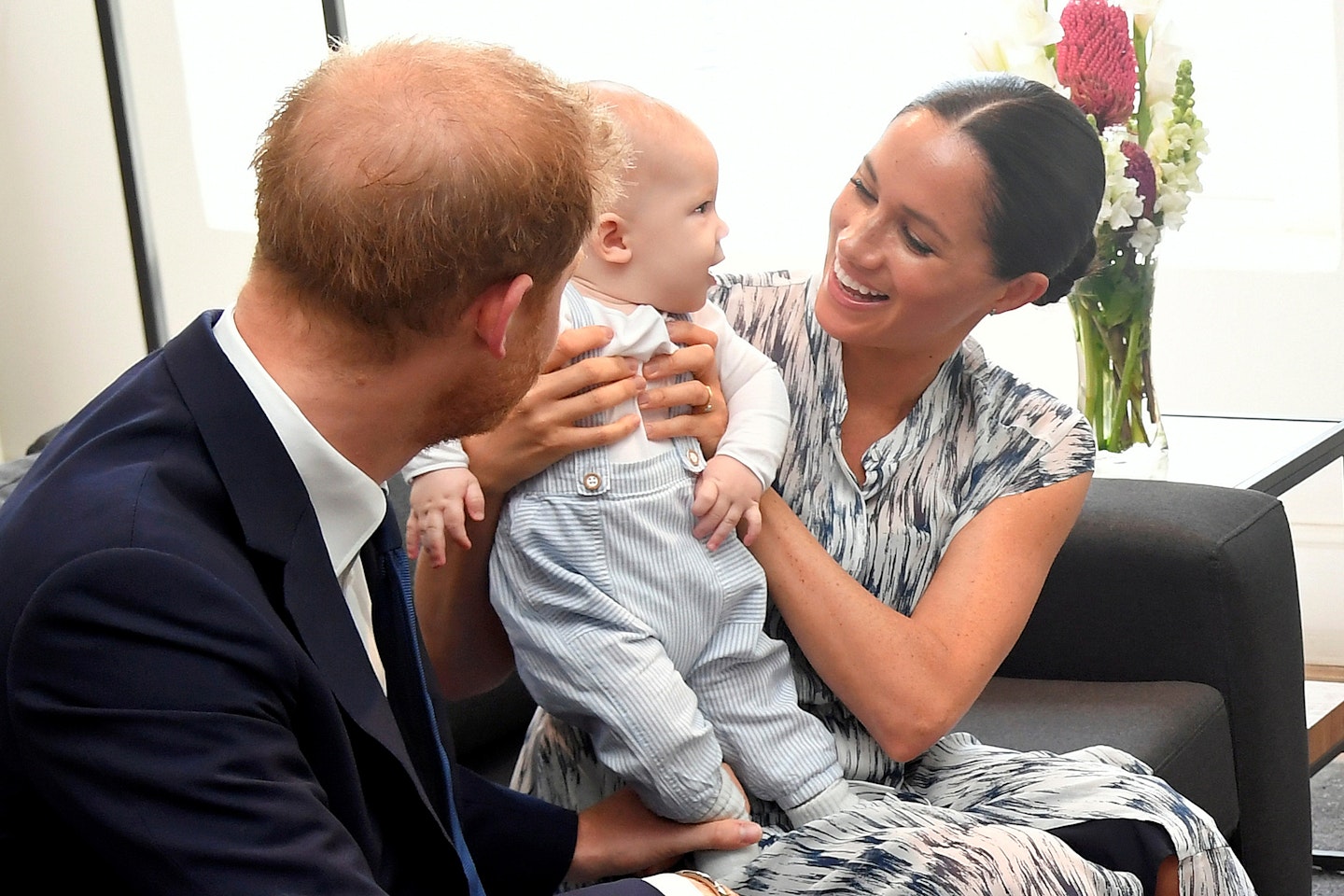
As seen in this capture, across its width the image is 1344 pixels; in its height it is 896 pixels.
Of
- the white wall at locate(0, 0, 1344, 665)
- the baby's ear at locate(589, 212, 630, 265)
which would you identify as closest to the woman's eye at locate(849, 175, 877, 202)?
the baby's ear at locate(589, 212, 630, 265)

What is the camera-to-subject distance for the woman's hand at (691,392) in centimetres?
145

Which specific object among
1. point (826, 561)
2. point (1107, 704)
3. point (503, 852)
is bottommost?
point (1107, 704)

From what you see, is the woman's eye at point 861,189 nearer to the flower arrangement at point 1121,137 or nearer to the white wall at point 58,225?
the flower arrangement at point 1121,137

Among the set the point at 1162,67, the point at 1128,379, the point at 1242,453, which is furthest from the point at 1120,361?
the point at 1162,67

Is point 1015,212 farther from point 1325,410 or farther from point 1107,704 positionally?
point 1325,410

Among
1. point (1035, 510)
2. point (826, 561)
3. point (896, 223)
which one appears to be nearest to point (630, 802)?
point (826, 561)

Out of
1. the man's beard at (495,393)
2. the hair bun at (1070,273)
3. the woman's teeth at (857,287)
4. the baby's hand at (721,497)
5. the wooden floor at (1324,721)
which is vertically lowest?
the wooden floor at (1324,721)

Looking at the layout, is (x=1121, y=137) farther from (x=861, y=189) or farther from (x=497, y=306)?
(x=497, y=306)

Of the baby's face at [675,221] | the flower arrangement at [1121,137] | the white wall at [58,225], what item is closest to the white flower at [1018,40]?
the flower arrangement at [1121,137]

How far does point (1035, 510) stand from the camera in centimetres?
158

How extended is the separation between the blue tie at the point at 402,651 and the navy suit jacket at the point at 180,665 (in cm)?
14

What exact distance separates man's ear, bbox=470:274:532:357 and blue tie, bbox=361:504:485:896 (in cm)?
19

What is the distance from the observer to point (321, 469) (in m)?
1.02

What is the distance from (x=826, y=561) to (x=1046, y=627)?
758 millimetres
